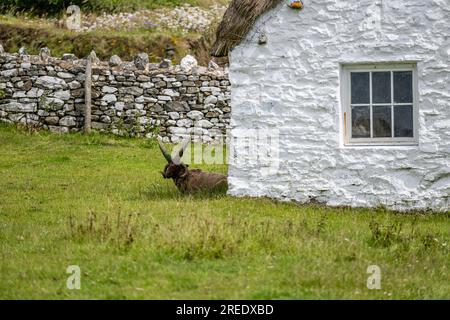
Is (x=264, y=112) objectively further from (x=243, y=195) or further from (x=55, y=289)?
(x=55, y=289)

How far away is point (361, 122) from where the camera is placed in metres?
11.5

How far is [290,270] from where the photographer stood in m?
7.66

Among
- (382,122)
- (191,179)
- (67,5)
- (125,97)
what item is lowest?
(191,179)

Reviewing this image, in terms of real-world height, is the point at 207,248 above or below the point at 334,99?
below

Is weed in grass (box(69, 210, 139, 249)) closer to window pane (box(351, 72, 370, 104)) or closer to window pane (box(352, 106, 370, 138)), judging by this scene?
window pane (box(352, 106, 370, 138))

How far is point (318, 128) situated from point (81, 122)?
8.31m

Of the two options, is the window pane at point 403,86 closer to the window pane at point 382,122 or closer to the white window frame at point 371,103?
the white window frame at point 371,103

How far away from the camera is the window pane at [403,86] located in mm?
11344

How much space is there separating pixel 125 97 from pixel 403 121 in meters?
8.36

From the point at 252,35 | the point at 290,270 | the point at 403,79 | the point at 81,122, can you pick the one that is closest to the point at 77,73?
the point at 81,122

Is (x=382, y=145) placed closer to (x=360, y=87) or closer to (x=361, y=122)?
(x=361, y=122)

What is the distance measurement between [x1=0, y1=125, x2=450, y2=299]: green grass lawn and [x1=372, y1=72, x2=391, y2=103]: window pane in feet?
5.02

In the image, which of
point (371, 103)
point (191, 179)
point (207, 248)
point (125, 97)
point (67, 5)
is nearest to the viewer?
point (207, 248)

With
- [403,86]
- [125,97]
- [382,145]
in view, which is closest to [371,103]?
[403,86]
